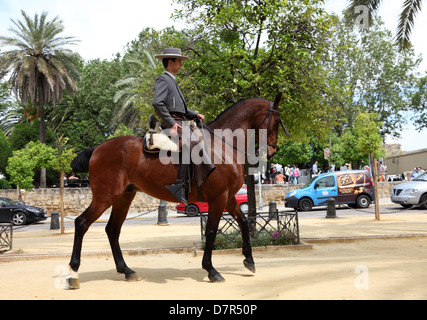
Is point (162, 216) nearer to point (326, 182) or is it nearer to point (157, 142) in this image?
point (326, 182)

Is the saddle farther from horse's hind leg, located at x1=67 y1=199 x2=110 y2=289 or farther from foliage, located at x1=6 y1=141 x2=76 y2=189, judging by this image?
foliage, located at x1=6 y1=141 x2=76 y2=189

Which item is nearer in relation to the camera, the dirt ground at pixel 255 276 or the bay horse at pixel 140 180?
the dirt ground at pixel 255 276

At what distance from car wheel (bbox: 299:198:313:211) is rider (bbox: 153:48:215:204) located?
17.4m

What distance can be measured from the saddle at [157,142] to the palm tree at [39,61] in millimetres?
26196

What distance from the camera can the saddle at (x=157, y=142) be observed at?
6688 millimetres

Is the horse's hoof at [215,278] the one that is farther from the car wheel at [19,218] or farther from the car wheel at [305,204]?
the car wheel at [19,218]

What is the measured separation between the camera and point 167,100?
272 inches

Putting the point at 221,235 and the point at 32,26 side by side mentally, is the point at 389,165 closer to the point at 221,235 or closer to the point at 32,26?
the point at 32,26

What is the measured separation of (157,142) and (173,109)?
61cm

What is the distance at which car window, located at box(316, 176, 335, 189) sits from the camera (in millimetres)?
23281

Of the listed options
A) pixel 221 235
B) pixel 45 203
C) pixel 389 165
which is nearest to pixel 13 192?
pixel 45 203

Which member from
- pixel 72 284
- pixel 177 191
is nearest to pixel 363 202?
pixel 177 191

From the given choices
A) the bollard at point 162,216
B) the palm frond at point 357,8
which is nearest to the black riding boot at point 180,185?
the palm frond at point 357,8

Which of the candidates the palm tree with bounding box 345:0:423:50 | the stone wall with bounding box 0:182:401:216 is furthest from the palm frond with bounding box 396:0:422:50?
the stone wall with bounding box 0:182:401:216
